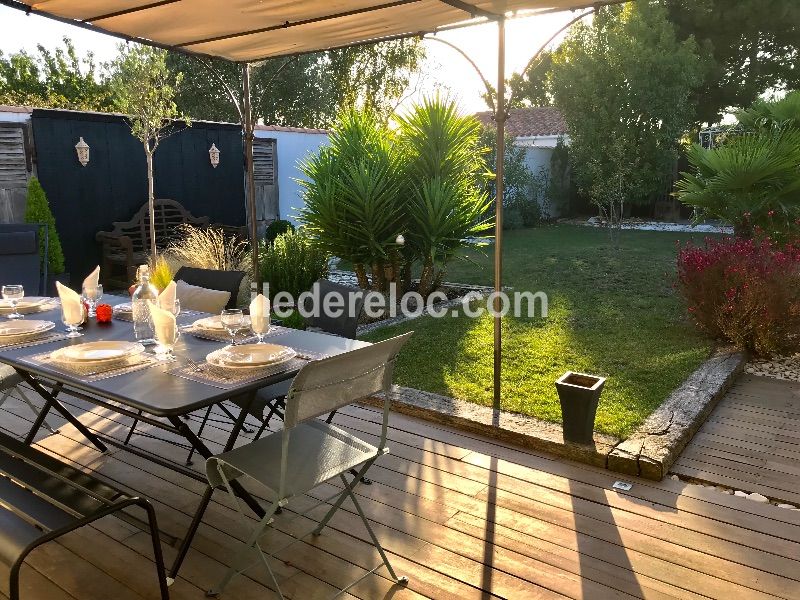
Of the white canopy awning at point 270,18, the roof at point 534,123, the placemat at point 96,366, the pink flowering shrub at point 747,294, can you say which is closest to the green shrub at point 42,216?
the white canopy awning at point 270,18

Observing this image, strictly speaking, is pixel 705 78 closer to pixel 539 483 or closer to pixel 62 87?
pixel 539 483

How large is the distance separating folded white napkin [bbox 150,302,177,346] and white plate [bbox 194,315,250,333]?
1.30ft

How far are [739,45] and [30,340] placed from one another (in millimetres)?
20419

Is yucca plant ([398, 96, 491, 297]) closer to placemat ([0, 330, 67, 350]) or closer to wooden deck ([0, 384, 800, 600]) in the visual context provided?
wooden deck ([0, 384, 800, 600])

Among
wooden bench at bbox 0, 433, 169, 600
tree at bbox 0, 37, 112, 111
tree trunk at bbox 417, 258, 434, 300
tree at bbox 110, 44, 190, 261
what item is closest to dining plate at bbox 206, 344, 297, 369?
wooden bench at bbox 0, 433, 169, 600

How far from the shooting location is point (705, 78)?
1825 cm

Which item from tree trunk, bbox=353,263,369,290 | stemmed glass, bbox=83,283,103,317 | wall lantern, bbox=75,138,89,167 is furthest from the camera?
wall lantern, bbox=75,138,89,167

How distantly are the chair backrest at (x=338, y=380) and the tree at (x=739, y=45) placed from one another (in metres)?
17.8

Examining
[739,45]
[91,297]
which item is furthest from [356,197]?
[739,45]

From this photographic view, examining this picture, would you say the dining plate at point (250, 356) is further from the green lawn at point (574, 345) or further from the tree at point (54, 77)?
the tree at point (54, 77)

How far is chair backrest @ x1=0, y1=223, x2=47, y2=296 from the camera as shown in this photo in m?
5.07

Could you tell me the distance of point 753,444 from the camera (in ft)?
12.3

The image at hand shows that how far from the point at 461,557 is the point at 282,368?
1.05 meters

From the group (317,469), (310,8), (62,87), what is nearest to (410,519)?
(317,469)
